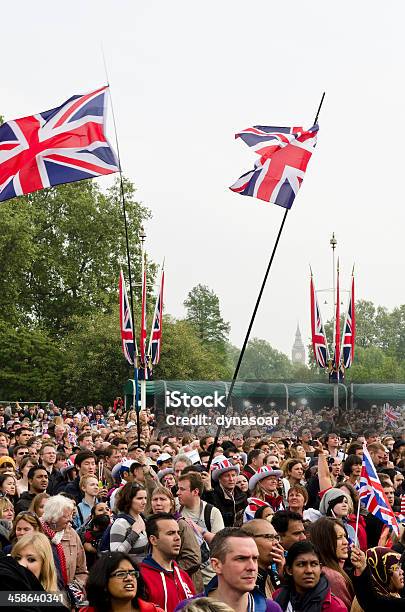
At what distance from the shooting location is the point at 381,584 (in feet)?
22.6

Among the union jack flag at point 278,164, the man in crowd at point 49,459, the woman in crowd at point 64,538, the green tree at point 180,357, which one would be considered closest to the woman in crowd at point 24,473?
the man in crowd at point 49,459

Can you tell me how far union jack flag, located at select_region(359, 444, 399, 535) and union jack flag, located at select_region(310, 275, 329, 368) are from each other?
89.3 ft

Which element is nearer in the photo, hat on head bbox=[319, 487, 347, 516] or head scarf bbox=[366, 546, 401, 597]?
head scarf bbox=[366, 546, 401, 597]

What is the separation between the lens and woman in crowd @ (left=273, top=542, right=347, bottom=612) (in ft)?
23.1

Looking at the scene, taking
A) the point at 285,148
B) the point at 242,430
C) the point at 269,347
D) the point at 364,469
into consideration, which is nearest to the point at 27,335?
the point at 242,430

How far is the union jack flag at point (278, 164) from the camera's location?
15.7 m

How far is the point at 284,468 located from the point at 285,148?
15.5 feet

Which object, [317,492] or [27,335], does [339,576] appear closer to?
[317,492]

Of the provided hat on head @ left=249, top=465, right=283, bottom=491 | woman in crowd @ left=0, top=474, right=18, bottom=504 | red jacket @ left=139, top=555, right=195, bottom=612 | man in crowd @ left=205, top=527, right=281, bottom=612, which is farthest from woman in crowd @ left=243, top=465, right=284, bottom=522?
man in crowd @ left=205, top=527, right=281, bottom=612

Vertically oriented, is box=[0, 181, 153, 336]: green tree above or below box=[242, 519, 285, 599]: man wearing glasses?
above

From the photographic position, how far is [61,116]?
15086 mm

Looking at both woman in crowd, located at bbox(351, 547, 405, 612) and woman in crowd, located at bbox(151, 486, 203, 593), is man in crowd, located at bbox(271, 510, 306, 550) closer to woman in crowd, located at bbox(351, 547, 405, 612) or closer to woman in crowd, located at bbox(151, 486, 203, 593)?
woman in crowd, located at bbox(151, 486, 203, 593)

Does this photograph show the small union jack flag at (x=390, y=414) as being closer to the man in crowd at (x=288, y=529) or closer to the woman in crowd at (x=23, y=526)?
the man in crowd at (x=288, y=529)

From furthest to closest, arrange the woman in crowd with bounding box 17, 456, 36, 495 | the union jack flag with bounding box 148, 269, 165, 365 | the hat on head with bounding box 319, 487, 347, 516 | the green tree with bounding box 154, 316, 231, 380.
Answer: the green tree with bounding box 154, 316, 231, 380 → the union jack flag with bounding box 148, 269, 165, 365 → the woman in crowd with bounding box 17, 456, 36, 495 → the hat on head with bounding box 319, 487, 347, 516
